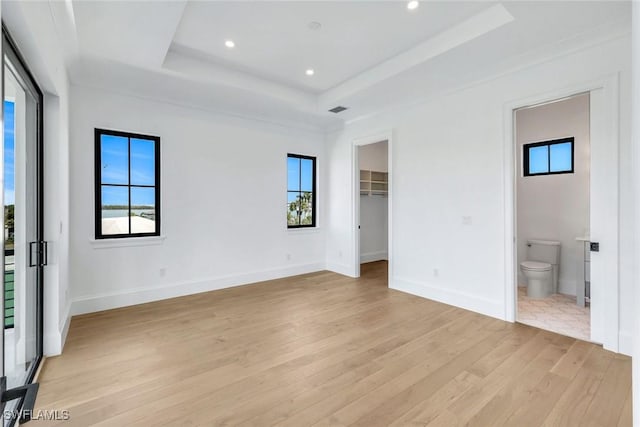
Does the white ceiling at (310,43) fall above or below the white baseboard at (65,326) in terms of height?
above

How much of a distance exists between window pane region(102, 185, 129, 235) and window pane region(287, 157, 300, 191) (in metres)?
2.54

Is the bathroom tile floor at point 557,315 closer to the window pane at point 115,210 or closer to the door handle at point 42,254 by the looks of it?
the door handle at point 42,254

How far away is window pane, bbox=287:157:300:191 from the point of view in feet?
18.2

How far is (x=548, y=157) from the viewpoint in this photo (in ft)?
14.9

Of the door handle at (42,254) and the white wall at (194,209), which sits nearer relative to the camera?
the door handle at (42,254)

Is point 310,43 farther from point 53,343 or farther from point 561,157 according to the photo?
point 561,157

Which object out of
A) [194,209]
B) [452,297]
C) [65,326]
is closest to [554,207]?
[452,297]

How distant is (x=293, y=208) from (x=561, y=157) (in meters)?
4.21

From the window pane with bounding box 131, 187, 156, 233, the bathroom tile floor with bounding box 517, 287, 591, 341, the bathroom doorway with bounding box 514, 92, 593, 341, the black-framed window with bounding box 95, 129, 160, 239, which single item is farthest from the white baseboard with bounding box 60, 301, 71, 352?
the bathroom doorway with bounding box 514, 92, 593, 341

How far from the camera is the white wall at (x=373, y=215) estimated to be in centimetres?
680

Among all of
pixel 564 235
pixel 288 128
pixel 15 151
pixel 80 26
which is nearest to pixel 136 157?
pixel 80 26

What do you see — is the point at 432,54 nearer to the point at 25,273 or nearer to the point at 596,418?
the point at 596,418

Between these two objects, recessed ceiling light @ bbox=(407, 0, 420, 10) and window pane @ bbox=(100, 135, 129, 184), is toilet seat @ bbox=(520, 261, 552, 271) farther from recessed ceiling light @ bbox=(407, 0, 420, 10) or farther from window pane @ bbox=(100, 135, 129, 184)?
window pane @ bbox=(100, 135, 129, 184)

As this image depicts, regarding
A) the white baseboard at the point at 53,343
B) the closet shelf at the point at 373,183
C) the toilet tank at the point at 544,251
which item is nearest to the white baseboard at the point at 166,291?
the white baseboard at the point at 53,343
